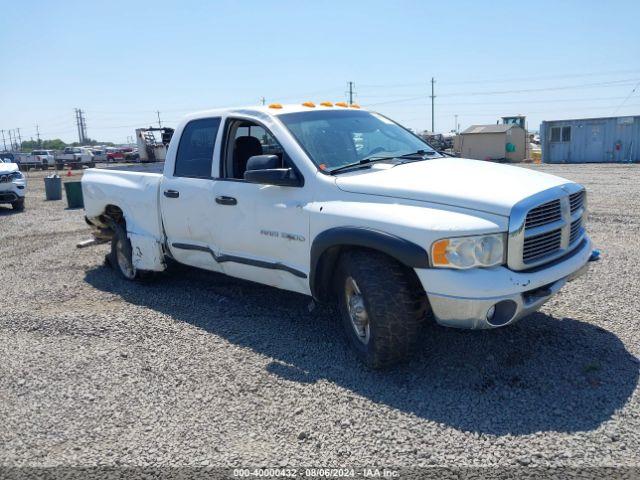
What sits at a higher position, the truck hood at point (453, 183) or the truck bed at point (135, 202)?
the truck hood at point (453, 183)

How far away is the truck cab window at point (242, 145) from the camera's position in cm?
528

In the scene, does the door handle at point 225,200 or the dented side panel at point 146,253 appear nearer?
the door handle at point 225,200

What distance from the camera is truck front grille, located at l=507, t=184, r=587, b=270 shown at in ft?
11.6

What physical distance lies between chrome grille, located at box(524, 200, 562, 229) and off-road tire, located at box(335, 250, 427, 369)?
0.85m

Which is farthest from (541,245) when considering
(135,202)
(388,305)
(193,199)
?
(135,202)

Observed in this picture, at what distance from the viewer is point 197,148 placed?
562 cm

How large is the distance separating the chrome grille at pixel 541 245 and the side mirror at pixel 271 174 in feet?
5.80

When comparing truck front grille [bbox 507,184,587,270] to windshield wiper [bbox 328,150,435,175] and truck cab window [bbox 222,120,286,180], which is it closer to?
windshield wiper [bbox 328,150,435,175]

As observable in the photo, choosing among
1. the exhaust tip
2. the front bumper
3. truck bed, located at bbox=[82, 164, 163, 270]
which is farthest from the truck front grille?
truck bed, located at bbox=[82, 164, 163, 270]

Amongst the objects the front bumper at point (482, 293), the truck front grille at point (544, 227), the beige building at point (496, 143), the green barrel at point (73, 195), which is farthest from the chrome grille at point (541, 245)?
the beige building at point (496, 143)

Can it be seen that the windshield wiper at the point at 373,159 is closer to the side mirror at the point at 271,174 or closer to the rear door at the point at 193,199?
the side mirror at the point at 271,174

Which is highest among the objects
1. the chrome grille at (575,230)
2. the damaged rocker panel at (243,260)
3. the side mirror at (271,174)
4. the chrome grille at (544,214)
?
the side mirror at (271,174)

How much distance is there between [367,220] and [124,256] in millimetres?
4059

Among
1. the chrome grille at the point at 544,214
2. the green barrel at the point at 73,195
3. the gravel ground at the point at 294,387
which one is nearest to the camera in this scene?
the gravel ground at the point at 294,387
